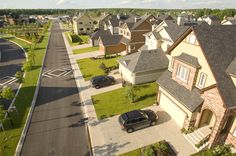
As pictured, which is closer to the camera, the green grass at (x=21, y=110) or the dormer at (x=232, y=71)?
the dormer at (x=232, y=71)

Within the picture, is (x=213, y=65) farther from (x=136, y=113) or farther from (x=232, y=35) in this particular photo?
(x=136, y=113)

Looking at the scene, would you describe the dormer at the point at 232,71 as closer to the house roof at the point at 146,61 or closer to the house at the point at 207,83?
the house at the point at 207,83

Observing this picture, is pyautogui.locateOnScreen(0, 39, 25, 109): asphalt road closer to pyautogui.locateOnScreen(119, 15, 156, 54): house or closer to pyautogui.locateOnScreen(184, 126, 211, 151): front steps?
pyautogui.locateOnScreen(184, 126, 211, 151): front steps

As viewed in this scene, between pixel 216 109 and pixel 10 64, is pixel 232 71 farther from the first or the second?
pixel 10 64

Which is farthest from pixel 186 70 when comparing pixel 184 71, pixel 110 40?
pixel 110 40

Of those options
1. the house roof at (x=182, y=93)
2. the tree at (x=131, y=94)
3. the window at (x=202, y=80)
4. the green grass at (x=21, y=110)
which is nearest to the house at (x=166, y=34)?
the house roof at (x=182, y=93)
